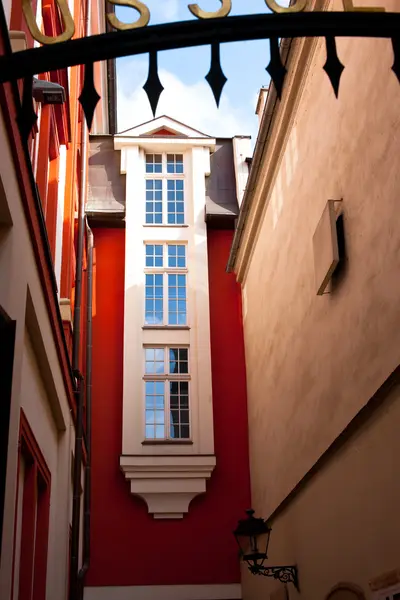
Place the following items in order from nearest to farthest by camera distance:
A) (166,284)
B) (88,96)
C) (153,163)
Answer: (88,96), (166,284), (153,163)

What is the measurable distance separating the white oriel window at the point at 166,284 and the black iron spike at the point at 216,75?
1242 centimetres

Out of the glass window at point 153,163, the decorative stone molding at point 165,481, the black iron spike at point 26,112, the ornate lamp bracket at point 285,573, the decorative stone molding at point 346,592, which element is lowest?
the decorative stone molding at point 346,592

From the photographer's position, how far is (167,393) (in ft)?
49.8

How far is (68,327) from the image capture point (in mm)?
11312

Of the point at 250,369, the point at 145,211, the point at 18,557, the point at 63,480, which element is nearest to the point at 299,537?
the point at 63,480

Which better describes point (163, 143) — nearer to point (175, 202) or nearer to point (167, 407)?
point (175, 202)

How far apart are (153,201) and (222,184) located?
140 centimetres

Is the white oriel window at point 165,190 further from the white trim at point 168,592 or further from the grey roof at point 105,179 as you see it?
the white trim at point 168,592

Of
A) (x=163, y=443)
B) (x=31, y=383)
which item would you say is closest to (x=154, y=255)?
(x=163, y=443)

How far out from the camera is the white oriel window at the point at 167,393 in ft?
48.9

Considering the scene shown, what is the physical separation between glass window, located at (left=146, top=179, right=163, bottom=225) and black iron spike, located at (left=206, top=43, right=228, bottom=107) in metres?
13.2

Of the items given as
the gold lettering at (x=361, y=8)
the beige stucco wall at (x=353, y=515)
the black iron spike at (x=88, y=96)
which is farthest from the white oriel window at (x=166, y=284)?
the gold lettering at (x=361, y=8)

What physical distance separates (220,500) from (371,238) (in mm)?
8051

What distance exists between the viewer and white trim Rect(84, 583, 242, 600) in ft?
45.0
